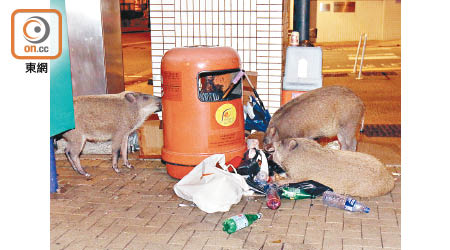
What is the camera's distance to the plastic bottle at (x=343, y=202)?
5.42 metres

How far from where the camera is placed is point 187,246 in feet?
15.5

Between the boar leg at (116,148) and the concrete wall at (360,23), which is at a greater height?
the concrete wall at (360,23)

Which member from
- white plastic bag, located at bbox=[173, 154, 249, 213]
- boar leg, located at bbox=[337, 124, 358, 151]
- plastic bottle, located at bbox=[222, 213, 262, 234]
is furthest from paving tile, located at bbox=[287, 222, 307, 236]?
boar leg, located at bbox=[337, 124, 358, 151]

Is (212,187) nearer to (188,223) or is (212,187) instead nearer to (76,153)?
(188,223)

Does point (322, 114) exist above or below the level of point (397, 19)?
below

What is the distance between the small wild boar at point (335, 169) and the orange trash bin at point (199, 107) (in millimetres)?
724

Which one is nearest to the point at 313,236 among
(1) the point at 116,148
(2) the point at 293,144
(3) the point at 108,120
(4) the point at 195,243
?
(4) the point at 195,243

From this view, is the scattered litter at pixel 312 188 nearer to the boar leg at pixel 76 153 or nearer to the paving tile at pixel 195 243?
the paving tile at pixel 195 243

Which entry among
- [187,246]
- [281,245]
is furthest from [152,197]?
[281,245]

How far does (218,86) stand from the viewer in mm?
6461

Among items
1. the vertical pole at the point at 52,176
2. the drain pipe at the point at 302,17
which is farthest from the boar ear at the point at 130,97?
the drain pipe at the point at 302,17

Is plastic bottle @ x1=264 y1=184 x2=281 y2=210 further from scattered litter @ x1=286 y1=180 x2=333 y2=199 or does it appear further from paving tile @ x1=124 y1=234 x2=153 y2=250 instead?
paving tile @ x1=124 y1=234 x2=153 y2=250

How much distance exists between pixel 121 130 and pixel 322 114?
2.68 metres

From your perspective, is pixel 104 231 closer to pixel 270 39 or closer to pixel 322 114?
pixel 322 114
